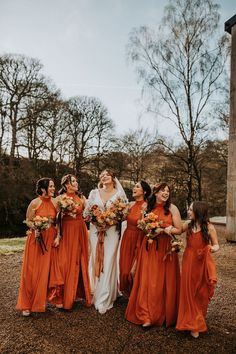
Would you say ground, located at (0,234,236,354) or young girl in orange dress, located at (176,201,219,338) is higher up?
young girl in orange dress, located at (176,201,219,338)

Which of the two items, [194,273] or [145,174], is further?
[145,174]

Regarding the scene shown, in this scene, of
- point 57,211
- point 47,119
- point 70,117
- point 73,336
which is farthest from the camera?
point 70,117

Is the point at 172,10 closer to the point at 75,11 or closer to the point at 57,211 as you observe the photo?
the point at 75,11

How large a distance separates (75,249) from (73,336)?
1578 millimetres

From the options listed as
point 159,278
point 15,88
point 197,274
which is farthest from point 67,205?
point 15,88

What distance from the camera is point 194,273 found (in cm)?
495

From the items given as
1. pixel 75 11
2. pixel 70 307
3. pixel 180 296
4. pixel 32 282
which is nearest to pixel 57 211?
pixel 32 282

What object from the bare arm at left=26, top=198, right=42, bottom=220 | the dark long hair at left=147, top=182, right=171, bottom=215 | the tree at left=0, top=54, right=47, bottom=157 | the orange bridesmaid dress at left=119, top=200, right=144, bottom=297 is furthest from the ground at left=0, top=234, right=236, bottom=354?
the tree at left=0, top=54, right=47, bottom=157

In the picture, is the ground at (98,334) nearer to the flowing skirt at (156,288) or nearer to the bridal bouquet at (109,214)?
the flowing skirt at (156,288)

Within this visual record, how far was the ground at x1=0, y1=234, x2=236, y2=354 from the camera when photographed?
14.6 feet

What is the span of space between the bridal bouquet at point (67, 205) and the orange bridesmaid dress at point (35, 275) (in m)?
0.29

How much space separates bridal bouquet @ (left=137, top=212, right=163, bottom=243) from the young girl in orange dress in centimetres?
50

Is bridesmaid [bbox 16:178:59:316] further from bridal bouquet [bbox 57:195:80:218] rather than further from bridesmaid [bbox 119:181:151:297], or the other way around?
bridesmaid [bbox 119:181:151:297]

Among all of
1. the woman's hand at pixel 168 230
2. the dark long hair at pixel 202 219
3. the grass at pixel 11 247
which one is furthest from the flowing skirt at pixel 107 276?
the grass at pixel 11 247
